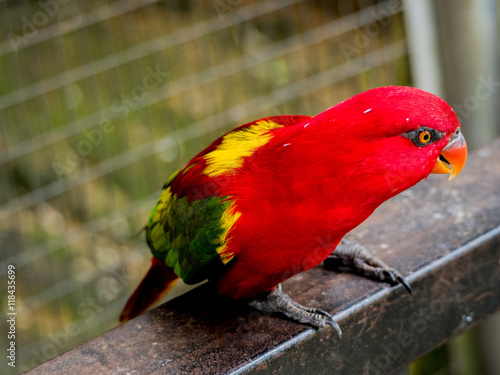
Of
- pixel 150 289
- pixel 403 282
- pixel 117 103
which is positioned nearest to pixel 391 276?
pixel 403 282

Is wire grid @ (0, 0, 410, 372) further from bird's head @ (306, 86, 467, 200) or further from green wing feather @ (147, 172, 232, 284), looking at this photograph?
bird's head @ (306, 86, 467, 200)

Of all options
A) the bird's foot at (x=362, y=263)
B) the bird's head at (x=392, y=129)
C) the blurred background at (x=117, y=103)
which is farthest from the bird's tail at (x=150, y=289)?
the blurred background at (x=117, y=103)

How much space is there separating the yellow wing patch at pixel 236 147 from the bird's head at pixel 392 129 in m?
0.18

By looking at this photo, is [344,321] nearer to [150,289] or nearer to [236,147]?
[236,147]

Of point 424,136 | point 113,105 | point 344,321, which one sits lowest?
point 344,321

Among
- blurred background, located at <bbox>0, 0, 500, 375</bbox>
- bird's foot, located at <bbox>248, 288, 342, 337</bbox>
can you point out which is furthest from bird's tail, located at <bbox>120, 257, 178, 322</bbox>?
blurred background, located at <bbox>0, 0, 500, 375</bbox>

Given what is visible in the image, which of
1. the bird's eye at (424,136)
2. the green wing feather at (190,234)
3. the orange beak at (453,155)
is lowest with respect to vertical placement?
the green wing feather at (190,234)

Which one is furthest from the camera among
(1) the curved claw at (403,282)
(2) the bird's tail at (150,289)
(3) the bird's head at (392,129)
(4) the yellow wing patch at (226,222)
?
(2) the bird's tail at (150,289)

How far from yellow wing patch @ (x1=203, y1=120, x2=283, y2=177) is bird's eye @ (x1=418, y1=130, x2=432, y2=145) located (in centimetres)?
28

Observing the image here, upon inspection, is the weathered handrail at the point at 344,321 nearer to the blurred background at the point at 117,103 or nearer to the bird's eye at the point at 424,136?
the bird's eye at the point at 424,136

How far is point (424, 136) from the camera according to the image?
0.95 m

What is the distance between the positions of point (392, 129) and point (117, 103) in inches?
81.1

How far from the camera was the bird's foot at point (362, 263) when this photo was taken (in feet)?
3.91

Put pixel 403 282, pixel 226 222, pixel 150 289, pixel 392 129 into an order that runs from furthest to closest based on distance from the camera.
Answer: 1. pixel 150 289
2. pixel 403 282
3. pixel 226 222
4. pixel 392 129
